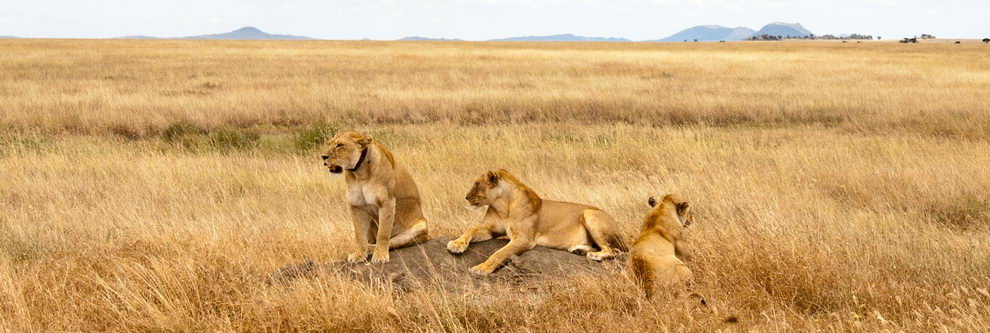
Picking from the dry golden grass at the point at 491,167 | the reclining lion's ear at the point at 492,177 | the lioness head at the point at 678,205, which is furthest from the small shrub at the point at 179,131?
the lioness head at the point at 678,205

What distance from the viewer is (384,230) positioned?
5906mm

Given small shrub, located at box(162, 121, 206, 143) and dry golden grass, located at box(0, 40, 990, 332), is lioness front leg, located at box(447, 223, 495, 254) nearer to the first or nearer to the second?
dry golden grass, located at box(0, 40, 990, 332)

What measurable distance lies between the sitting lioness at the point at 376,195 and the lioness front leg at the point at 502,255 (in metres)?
0.67

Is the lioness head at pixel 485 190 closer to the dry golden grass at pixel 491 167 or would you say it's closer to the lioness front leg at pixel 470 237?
the lioness front leg at pixel 470 237

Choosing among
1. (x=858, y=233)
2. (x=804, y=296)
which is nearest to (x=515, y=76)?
(x=858, y=233)

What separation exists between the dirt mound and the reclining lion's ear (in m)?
0.55

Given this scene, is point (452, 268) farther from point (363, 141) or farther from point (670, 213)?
point (670, 213)

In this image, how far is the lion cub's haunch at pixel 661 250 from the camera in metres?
5.38

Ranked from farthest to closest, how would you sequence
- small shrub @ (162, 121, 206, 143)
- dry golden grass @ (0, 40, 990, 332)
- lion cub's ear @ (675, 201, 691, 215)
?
small shrub @ (162, 121, 206, 143) < lion cub's ear @ (675, 201, 691, 215) < dry golden grass @ (0, 40, 990, 332)

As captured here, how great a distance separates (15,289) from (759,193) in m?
7.85

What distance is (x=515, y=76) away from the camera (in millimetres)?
32781

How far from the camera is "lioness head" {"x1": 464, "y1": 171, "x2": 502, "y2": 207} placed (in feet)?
19.8

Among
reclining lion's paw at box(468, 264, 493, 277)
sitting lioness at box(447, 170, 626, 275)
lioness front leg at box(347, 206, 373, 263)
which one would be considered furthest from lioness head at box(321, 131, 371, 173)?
reclining lion's paw at box(468, 264, 493, 277)

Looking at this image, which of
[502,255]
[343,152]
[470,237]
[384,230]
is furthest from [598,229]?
[343,152]
